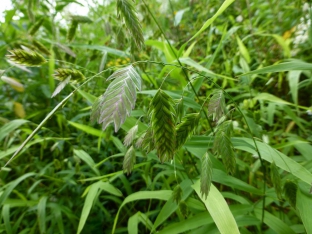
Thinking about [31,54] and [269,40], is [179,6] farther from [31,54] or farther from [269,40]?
[31,54]

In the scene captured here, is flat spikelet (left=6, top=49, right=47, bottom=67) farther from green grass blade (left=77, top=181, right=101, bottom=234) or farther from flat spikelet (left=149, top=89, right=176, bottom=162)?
green grass blade (left=77, top=181, right=101, bottom=234)

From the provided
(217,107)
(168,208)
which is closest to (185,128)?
(217,107)

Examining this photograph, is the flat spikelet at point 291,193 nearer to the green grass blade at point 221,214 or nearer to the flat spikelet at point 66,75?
the green grass blade at point 221,214

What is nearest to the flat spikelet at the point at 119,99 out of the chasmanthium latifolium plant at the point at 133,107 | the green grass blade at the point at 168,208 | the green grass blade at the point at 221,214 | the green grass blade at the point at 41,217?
the chasmanthium latifolium plant at the point at 133,107

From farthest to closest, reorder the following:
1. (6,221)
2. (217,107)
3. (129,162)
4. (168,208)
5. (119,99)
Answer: (6,221)
(168,208)
(129,162)
(217,107)
(119,99)

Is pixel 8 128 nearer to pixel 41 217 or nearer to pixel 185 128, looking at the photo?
pixel 41 217

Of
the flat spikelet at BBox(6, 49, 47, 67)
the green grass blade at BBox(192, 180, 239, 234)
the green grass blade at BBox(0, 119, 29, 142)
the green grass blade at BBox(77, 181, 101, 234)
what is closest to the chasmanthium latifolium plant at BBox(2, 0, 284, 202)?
the flat spikelet at BBox(6, 49, 47, 67)

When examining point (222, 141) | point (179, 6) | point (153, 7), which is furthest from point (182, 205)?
point (179, 6)
